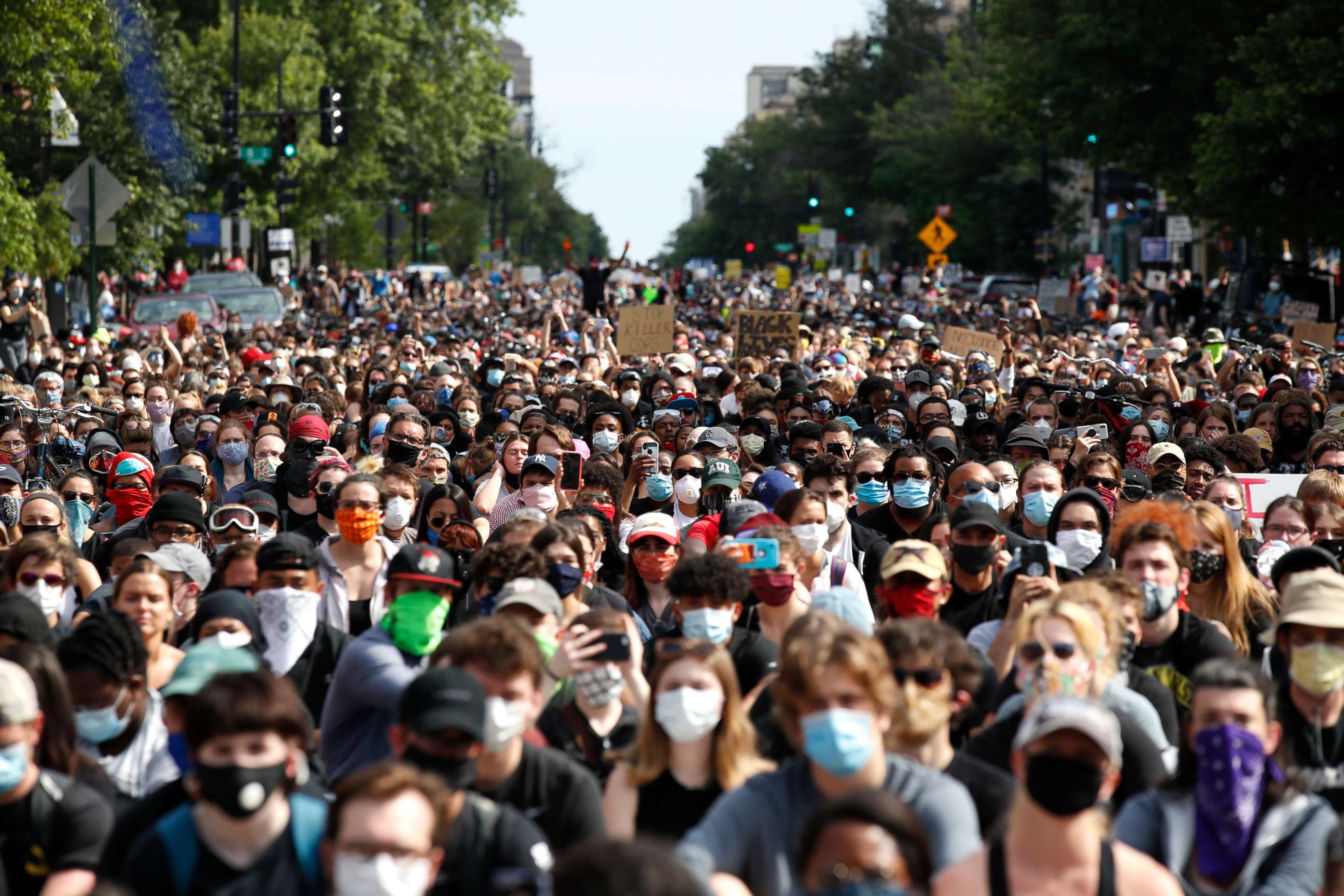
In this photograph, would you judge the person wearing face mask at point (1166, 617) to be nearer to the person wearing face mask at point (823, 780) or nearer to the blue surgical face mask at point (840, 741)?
the person wearing face mask at point (823, 780)

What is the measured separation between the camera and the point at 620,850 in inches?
160

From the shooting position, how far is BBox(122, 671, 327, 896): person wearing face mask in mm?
4750

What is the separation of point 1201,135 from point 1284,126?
2.26 m

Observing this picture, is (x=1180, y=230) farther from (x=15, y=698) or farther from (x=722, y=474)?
(x=15, y=698)

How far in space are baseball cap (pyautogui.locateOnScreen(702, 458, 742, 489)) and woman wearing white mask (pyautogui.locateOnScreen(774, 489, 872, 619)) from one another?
6.25 ft

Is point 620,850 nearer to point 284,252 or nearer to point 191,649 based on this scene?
point 191,649

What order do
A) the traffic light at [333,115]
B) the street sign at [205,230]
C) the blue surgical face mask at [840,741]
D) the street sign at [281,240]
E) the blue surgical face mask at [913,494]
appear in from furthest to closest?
the street sign at [281,240] → the street sign at [205,230] → the traffic light at [333,115] → the blue surgical face mask at [913,494] → the blue surgical face mask at [840,741]

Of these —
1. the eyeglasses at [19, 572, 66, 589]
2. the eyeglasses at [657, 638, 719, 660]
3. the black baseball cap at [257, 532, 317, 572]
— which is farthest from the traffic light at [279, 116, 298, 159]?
the eyeglasses at [657, 638, 719, 660]

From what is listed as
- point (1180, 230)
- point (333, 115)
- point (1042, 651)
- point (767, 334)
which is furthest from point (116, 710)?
point (1180, 230)

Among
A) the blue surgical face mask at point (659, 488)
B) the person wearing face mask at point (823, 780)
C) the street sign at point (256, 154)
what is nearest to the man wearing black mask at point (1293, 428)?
the blue surgical face mask at point (659, 488)

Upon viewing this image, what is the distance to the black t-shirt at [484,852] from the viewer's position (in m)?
4.81

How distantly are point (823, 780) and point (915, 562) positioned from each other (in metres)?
2.54

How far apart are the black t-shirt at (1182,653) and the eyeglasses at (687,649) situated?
1.57 meters

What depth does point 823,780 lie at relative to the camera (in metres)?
5.02
